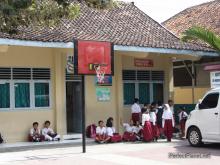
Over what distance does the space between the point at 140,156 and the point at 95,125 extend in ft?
20.0

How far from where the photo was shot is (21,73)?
62.0 ft

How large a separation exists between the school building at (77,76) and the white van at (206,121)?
4296 millimetres

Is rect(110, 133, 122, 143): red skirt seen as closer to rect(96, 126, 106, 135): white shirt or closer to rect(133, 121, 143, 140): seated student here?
rect(96, 126, 106, 135): white shirt

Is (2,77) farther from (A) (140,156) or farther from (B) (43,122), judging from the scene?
(A) (140,156)

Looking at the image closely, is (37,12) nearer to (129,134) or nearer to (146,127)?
(146,127)

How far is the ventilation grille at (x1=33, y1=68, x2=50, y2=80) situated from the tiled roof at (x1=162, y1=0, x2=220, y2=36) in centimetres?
1016

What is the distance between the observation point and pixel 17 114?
18672 millimetres

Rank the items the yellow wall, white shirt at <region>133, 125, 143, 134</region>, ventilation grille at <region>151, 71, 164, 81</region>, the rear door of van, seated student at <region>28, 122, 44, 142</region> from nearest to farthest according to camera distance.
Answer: the rear door of van, seated student at <region>28, 122, 44, 142</region>, white shirt at <region>133, 125, 143, 134</region>, ventilation grille at <region>151, 71, 164, 81</region>, the yellow wall

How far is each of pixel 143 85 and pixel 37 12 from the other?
13.5 metres

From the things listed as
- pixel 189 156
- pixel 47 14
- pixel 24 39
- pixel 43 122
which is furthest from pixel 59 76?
pixel 47 14

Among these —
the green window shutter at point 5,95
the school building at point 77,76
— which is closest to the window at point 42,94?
the school building at point 77,76

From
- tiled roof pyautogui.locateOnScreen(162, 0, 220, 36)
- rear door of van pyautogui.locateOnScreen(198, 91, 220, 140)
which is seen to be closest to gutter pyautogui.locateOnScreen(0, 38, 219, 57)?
rear door of van pyautogui.locateOnScreen(198, 91, 220, 140)

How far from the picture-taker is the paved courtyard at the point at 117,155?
1332 cm

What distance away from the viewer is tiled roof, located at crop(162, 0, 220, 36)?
89.7ft
